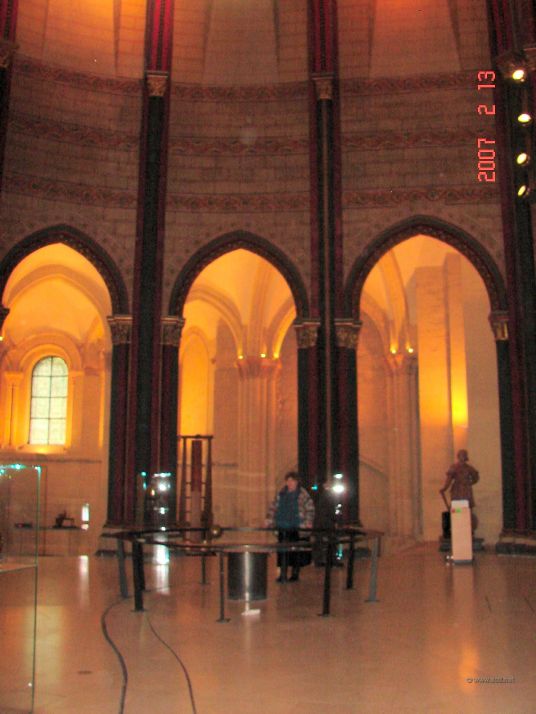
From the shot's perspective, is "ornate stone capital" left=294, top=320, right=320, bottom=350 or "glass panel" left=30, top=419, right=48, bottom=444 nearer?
"ornate stone capital" left=294, top=320, right=320, bottom=350

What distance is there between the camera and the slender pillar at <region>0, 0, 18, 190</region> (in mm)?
14359

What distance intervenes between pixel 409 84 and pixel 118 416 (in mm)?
8314

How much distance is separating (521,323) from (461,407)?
4.16 metres

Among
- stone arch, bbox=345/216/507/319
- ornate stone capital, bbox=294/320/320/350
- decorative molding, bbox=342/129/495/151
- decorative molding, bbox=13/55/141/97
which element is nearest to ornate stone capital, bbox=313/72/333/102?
decorative molding, bbox=342/129/495/151

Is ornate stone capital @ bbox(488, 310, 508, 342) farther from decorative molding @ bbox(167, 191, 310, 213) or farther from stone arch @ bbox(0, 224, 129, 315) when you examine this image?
stone arch @ bbox(0, 224, 129, 315)

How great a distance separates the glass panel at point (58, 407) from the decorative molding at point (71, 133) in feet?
33.4

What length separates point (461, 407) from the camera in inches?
717

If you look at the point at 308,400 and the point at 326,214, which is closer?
the point at 308,400

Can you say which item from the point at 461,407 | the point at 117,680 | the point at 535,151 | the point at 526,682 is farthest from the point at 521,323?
the point at 117,680

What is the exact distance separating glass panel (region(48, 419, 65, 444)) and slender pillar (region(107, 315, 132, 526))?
9.16 meters

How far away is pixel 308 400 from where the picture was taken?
48.2 feet

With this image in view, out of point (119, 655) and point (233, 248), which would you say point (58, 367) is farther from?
point (119, 655)

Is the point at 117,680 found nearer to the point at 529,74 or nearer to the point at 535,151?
the point at 535,151

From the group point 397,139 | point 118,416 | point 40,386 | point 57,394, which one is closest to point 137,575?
point 118,416
